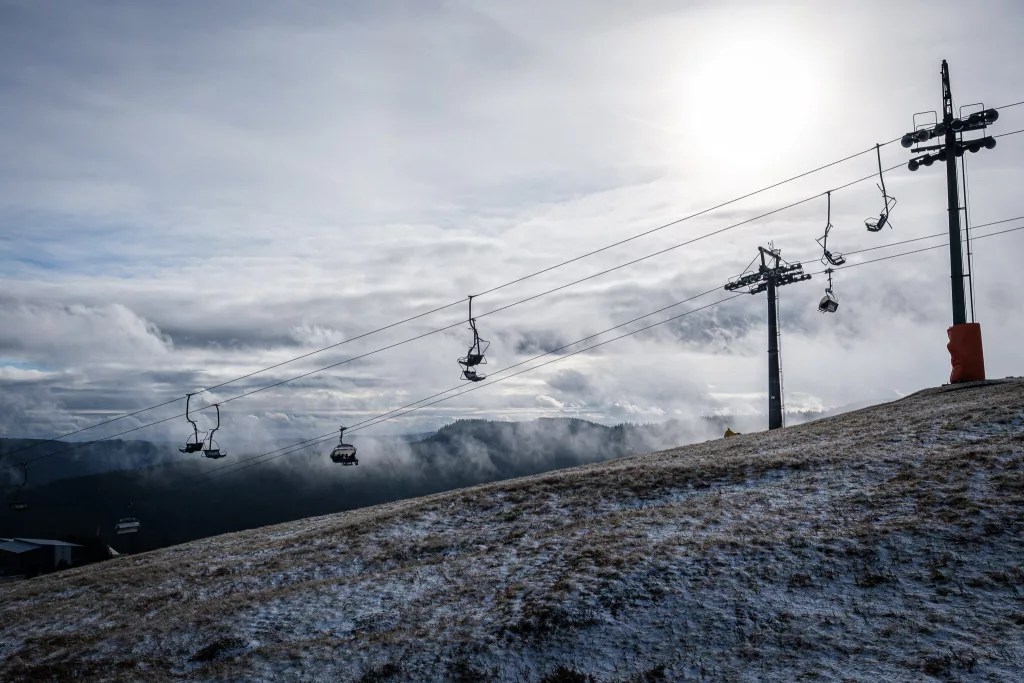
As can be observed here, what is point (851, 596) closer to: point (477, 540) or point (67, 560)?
point (477, 540)

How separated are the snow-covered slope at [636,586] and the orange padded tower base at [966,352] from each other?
6.49 meters

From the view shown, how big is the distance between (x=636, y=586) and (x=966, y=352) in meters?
26.9

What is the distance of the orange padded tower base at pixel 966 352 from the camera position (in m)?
35.2

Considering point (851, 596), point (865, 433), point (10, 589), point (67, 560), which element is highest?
point (865, 433)

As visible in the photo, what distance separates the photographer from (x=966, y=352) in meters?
35.7

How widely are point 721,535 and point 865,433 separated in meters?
12.9

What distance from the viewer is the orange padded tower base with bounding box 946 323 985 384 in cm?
3516

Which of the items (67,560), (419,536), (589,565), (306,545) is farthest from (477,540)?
(67,560)

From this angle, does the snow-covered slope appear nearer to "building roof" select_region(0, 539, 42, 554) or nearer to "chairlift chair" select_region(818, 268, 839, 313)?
"chairlift chair" select_region(818, 268, 839, 313)

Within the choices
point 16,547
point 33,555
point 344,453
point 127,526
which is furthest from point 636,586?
point 16,547

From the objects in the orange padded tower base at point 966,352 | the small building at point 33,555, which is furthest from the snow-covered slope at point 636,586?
the small building at point 33,555

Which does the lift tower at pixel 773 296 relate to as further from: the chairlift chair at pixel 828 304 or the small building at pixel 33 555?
the small building at pixel 33 555

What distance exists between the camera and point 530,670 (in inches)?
597

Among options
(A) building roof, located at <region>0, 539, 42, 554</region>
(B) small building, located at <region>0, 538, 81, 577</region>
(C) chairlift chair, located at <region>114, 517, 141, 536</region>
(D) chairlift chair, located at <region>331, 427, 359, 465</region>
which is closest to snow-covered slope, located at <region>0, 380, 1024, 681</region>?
(D) chairlift chair, located at <region>331, 427, 359, 465</region>
